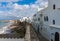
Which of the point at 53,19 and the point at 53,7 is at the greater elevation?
the point at 53,7

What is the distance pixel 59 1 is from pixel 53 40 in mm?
5147

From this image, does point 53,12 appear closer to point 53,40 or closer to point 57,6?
point 57,6

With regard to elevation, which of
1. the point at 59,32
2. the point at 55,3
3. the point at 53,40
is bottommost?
the point at 53,40

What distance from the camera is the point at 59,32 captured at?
16922 millimetres

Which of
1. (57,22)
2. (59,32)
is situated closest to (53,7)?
(57,22)

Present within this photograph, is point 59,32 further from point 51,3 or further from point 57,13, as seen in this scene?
point 51,3

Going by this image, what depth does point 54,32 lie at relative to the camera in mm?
17953

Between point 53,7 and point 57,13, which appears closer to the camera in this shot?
point 57,13

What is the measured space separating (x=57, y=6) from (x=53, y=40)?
448 centimetres

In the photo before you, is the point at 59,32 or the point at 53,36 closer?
the point at 59,32

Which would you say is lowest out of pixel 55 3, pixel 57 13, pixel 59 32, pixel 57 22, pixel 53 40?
pixel 53 40

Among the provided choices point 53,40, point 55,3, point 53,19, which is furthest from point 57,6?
point 53,40

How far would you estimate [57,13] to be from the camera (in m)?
17.2

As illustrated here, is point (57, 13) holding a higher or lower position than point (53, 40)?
higher
